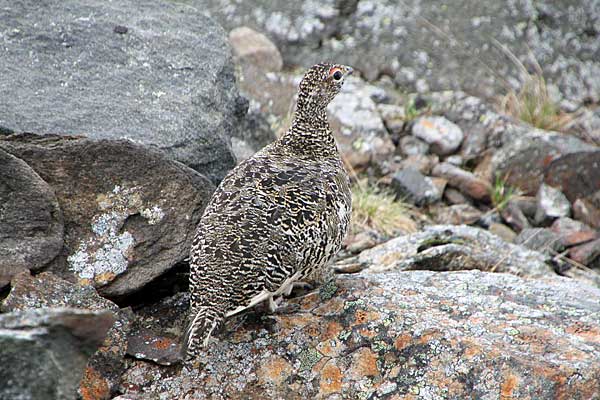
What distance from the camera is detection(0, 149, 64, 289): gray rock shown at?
200 inches

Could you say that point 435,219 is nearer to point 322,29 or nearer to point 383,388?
point 322,29

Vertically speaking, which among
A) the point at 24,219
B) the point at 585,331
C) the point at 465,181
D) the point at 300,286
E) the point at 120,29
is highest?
the point at 120,29

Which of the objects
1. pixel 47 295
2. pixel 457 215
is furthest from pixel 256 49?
pixel 47 295

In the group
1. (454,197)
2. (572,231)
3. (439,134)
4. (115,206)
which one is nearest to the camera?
(115,206)

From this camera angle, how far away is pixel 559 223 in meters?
9.52

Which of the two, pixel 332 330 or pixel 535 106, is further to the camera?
Answer: pixel 535 106

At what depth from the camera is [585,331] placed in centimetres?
539

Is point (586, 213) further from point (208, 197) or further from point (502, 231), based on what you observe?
point (208, 197)

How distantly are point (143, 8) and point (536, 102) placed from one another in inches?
224

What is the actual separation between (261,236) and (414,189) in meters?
4.85

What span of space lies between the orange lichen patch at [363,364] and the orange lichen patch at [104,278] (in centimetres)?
163

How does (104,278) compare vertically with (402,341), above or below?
below

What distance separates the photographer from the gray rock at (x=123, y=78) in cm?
651

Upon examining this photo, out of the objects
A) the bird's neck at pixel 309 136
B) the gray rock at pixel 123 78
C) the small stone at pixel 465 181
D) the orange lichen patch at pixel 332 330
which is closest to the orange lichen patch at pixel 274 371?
the orange lichen patch at pixel 332 330
